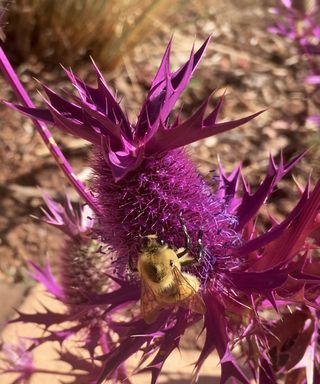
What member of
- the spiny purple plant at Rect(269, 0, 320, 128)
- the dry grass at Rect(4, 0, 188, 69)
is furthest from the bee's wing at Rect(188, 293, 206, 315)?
the dry grass at Rect(4, 0, 188, 69)

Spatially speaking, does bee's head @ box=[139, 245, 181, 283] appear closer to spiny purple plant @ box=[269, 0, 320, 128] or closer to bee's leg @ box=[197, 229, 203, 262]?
bee's leg @ box=[197, 229, 203, 262]

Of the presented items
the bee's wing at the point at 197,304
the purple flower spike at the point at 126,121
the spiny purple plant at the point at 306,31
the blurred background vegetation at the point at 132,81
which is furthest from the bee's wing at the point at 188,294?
the blurred background vegetation at the point at 132,81

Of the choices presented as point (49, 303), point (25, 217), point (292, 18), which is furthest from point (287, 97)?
point (49, 303)

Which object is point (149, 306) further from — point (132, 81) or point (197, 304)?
point (132, 81)

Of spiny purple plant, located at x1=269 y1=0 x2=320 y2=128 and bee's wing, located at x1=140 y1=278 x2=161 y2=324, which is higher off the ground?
spiny purple plant, located at x1=269 y1=0 x2=320 y2=128

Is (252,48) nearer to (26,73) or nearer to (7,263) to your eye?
(26,73)

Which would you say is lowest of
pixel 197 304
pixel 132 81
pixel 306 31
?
pixel 197 304

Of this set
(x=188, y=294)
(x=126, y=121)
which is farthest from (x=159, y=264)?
(x=126, y=121)
